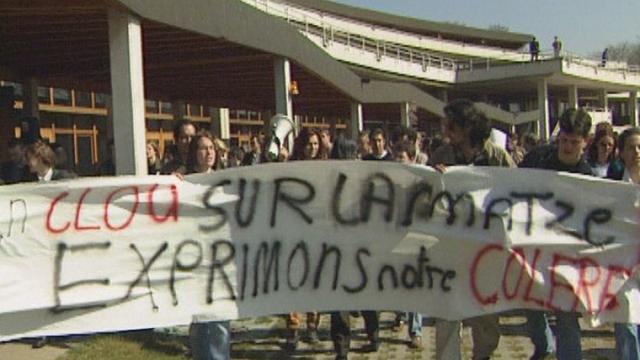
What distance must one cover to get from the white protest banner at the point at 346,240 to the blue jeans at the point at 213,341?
73 millimetres

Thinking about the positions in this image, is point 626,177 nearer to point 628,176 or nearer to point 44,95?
point 628,176

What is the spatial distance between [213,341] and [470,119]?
89.0 inches

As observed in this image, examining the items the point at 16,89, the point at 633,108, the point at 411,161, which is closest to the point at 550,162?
the point at 411,161

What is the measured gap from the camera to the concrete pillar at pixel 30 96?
58.9 feet

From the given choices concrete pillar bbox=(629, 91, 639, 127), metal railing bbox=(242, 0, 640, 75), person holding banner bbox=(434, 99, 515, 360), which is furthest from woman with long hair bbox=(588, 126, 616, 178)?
concrete pillar bbox=(629, 91, 639, 127)

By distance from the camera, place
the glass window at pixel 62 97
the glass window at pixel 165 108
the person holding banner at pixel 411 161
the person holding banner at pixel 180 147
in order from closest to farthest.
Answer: the person holding banner at pixel 180 147, the person holding banner at pixel 411 161, the glass window at pixel 62 97, the glass window at pixel 165 108

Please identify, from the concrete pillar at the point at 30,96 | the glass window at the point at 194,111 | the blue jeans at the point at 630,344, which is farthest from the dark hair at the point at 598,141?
the glass window at the point at 194,111

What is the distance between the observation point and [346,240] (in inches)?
208

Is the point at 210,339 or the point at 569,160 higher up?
the point at 569,160

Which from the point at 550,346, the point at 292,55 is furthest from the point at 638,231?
the point at 292,55

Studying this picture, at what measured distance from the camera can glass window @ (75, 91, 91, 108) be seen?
22730mm

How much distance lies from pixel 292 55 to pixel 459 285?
1138 centimetres

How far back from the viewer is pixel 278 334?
7.69 meters

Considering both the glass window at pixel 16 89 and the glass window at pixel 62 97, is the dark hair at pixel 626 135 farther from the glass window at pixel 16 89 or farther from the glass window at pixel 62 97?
the glass window at pixel 62 97
